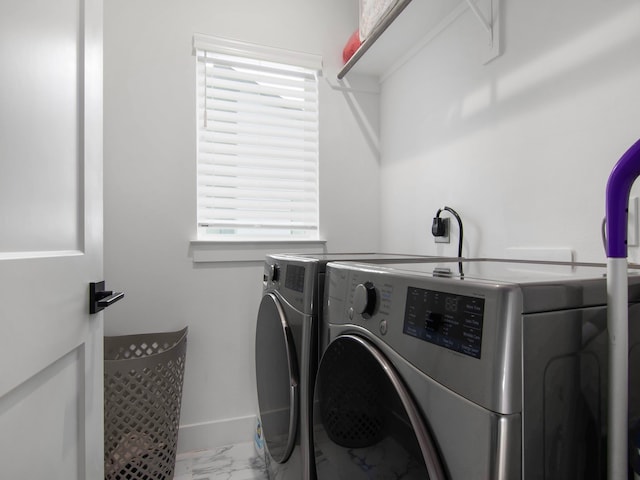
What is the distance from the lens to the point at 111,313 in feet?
5.09

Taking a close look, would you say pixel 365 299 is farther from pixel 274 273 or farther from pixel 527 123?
pixel 527 123

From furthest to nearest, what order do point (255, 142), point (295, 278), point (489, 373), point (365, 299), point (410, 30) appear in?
point (255, 142), point (410, 30), point (295, 278), point (365, 299), point (489, 373)

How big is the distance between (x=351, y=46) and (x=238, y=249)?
1160mm

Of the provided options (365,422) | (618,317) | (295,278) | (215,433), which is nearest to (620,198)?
(618,317)

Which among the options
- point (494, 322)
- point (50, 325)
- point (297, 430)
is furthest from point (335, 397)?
point (50, 325)

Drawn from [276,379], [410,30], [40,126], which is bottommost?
[276,379]

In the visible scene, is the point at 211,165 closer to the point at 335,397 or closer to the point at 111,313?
Result: the point at 111,313

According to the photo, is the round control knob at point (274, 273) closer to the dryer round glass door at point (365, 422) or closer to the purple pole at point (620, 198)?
the dryer round glass door at point (365, 422)

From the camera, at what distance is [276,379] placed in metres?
1.11

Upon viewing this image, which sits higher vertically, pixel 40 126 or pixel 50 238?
pixel 40 126

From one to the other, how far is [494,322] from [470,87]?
119 cm

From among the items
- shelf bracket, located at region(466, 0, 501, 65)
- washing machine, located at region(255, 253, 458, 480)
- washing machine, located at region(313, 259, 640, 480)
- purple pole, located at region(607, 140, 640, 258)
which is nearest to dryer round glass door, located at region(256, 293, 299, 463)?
washing machine, located at region(255, 253, 458, 480)

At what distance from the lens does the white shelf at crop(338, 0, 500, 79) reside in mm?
1213

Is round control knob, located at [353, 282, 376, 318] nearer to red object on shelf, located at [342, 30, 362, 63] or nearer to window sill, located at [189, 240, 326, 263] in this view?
window sill, located at [189, 240, 326, 263]
